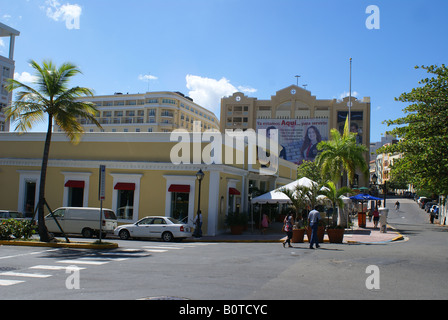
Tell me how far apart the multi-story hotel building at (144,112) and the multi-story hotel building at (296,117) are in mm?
12769

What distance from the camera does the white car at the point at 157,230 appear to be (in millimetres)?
21609

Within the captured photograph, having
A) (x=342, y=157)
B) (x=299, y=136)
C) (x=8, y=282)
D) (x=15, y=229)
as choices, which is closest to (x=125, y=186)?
(x=15, y=229)

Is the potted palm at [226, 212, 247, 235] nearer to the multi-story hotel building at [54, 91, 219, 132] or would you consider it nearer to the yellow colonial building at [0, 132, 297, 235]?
the yellow colonial building at [0, 132, 297, 235]

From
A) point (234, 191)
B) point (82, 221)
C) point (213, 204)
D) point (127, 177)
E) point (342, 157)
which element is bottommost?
point (82, 221)

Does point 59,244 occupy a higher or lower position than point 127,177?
lower

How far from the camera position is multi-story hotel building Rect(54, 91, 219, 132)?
3935 inches

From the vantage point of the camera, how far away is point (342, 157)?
32.2 metres

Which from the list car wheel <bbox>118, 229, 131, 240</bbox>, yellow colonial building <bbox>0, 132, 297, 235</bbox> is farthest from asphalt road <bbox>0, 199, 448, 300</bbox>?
yellow colonial building <bbox>0, 132, 297, 235</bbox>

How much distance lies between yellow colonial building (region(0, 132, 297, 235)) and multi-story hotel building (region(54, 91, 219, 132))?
7029 cm

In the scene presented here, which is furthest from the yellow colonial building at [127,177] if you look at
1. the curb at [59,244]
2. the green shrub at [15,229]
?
the curb at [59,244]

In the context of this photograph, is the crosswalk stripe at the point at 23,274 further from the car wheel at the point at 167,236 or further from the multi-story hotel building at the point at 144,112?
the multi-story hotel building at the point at 144,112

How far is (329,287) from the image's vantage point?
358 inches

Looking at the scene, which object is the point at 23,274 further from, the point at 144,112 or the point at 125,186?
the point at 144,112
